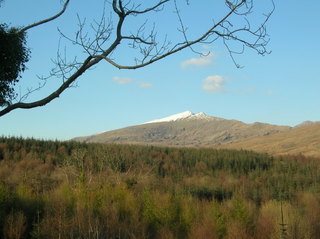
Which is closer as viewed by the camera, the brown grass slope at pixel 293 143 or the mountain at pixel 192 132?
the brown grass slope at pixel 293 143

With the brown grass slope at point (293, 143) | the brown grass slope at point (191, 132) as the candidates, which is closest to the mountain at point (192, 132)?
the brown grass slope at point (191, 132)

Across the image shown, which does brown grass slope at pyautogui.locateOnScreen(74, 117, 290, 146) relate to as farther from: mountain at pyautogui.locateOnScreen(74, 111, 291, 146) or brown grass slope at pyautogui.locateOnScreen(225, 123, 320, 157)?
brown grass slope at pyautogui.locateOnScreen(225, 123, 320, 157)

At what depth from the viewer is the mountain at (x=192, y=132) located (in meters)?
128

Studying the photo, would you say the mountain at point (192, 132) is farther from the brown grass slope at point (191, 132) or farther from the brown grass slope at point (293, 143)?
the brown grass slope at point (293, 143)

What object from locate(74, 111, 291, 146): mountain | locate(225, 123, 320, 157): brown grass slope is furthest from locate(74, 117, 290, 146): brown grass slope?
locate(225, 123, 320, 157): brown grass slope

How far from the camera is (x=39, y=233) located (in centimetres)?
709

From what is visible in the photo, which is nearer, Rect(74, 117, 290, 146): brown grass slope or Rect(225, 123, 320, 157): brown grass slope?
Rect(225, 123, 320, 157): brown grass slope

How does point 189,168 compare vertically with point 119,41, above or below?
below

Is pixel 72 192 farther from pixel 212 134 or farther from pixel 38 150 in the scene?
pixel 212 134

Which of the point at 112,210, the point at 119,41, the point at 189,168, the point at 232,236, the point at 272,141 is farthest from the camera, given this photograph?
the point at 272,141

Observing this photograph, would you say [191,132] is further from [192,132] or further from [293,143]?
[293,143]

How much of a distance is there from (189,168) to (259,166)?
6.22 meters

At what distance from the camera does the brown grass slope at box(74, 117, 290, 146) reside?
422 feet

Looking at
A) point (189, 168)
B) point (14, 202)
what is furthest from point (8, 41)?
point (189, 168)
